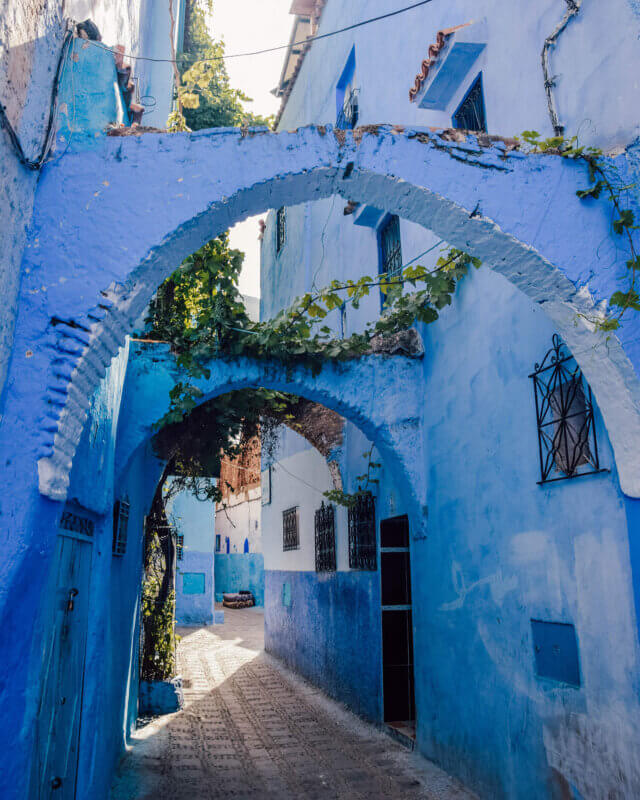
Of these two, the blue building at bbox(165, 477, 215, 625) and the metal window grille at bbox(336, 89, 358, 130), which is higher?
the metal window grille at bbox(336, 89, 358, 130)

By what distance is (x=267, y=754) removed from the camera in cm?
643

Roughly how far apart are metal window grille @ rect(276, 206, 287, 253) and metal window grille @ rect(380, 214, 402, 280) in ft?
18.8

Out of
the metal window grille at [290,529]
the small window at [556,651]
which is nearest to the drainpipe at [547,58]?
the small window at [556,651]

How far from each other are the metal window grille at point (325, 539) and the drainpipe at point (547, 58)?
6306mm

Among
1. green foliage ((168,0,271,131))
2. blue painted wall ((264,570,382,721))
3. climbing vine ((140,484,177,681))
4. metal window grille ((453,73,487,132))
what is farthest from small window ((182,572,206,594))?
metal window grille ((453,73,487,132))

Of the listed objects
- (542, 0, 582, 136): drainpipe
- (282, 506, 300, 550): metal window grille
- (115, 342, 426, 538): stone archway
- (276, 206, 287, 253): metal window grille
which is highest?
(276, 206, 287, 253): metal window grille

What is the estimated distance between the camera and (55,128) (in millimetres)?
3088

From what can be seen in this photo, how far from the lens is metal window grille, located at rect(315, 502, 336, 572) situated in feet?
30.0

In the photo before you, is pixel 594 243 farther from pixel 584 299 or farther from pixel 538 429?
pixel 538 429

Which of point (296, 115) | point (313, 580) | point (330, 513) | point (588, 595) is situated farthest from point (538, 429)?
point (296, 115)

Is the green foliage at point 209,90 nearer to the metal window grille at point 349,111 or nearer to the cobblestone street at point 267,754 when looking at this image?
the metal window grille at point 349,111

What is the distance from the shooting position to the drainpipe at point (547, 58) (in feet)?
13.0

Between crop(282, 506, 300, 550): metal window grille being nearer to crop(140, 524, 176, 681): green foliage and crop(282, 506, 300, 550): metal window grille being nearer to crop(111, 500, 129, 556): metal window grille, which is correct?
crop(140, 524, 176, 681): green foliage

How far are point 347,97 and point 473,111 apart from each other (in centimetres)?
483
